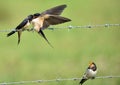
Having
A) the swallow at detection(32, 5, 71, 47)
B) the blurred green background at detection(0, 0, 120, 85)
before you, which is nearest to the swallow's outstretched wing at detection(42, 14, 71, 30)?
the swallow at detection(32, 5, 71, 47)

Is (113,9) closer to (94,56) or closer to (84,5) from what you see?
(84,5)

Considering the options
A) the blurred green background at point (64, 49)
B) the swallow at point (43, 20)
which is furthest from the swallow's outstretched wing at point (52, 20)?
the blurred green background at point (64, 49)

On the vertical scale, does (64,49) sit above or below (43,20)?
below

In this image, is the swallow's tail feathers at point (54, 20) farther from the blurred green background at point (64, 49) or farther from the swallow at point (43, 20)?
the blurred green background at point (64, 49)

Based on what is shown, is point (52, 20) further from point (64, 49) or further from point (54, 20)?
point (64, 49)

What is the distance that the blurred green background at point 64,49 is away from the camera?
898 cm

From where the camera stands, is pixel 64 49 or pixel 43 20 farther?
pixel 64 49

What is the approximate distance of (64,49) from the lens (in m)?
10.3

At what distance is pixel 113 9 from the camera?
500 inches

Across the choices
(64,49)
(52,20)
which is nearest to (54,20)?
(52,20)

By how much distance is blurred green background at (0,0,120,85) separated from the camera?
8.98 m

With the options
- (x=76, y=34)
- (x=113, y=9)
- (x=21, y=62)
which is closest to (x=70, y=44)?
(x=76, y=34)

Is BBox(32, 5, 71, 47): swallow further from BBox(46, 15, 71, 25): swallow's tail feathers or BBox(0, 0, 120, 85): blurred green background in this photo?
BBox(0, 0, 120, 85): blurred green background

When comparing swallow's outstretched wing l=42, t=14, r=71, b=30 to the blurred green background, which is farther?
the blurred green background
